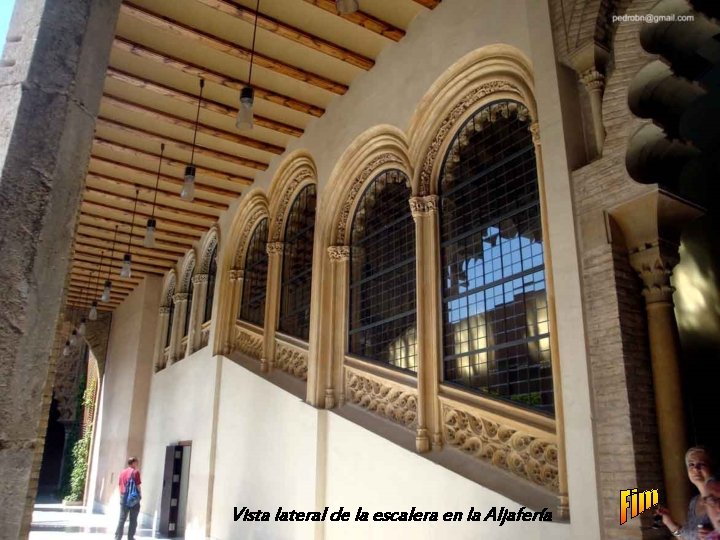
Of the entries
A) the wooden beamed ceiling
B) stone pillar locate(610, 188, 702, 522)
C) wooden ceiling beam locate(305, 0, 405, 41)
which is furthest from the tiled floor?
stone pillar locate(610, 188, 702, 522)

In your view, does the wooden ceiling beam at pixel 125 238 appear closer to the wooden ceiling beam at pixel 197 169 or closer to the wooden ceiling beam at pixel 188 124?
the wooden ceiling beam at pixel 197 169

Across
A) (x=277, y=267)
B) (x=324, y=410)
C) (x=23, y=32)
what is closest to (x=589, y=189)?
(x=23, y=32)

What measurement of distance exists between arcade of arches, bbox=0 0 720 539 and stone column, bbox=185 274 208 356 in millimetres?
691

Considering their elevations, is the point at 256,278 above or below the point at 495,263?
above

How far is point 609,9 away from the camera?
4.81 meters

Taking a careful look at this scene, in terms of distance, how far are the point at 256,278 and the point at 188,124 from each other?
3216 mm

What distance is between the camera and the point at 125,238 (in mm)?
13961

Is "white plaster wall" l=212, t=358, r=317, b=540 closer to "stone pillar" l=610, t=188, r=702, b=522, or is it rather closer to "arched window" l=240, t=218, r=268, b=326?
"arched window" l=240, t=218, r=268, b=326

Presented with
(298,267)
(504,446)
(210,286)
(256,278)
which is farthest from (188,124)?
(504,446)

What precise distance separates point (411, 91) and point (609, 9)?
2.65 metres

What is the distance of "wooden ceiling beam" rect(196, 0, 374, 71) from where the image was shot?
6.75 meters

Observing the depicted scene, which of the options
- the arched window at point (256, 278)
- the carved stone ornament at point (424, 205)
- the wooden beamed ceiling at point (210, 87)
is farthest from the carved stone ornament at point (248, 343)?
the carved stone ornament at point (424, 205)

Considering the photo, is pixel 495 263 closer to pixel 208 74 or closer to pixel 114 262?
pixel 208 74

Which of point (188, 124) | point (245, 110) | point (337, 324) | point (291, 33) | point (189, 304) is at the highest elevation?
point (188, 124)
